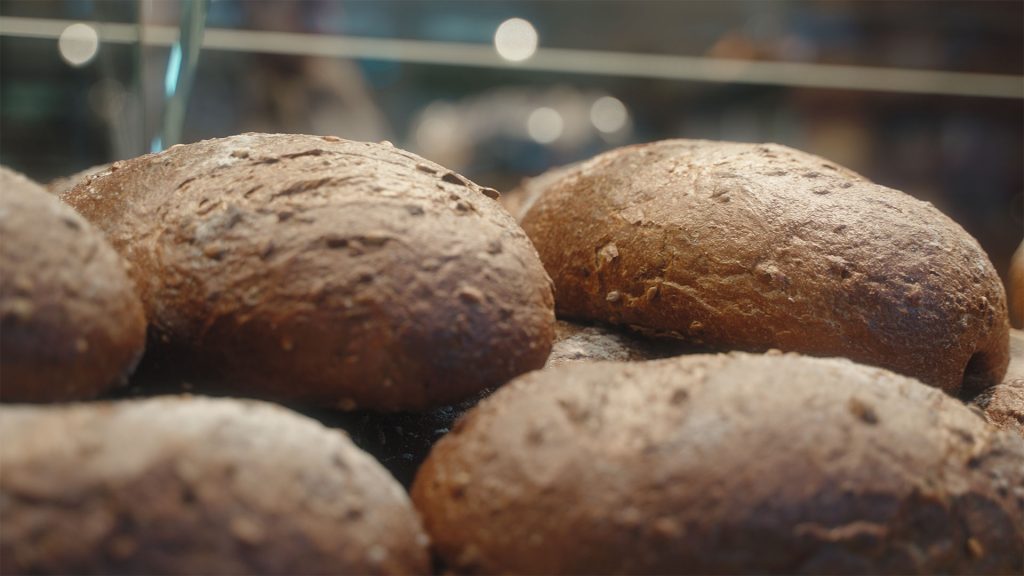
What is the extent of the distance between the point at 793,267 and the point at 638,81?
2.42 m

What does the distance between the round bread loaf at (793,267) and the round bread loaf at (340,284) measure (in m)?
0.28

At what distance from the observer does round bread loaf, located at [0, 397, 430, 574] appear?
2.41 ft

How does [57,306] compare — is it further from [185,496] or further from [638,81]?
[638,81]

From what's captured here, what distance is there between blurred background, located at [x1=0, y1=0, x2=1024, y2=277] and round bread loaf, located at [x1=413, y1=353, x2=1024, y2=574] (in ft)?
7.58

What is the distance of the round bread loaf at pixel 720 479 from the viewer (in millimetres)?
834

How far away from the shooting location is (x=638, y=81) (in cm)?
354

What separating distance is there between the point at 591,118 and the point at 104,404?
2985 mm

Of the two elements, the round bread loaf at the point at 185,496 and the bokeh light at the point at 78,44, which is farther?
the bokeh light at the point at 78,44

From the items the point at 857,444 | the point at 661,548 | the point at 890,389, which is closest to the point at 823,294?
the point at 890,389

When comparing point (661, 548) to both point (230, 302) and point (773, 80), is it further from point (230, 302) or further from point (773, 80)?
point (773, 80)

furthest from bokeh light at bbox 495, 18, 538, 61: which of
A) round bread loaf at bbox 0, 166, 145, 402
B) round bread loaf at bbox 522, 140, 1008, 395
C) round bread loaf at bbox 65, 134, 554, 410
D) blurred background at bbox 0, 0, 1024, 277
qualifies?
round bread loaf at bbox 0, 166, 145, 402

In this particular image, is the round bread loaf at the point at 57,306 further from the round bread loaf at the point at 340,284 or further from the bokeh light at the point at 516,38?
the bokeh light at the point at 516,38

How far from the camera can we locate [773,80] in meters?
3.40

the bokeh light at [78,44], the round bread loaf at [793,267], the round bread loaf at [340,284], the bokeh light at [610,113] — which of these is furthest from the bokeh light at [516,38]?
the round bread loaf at [340,284]
